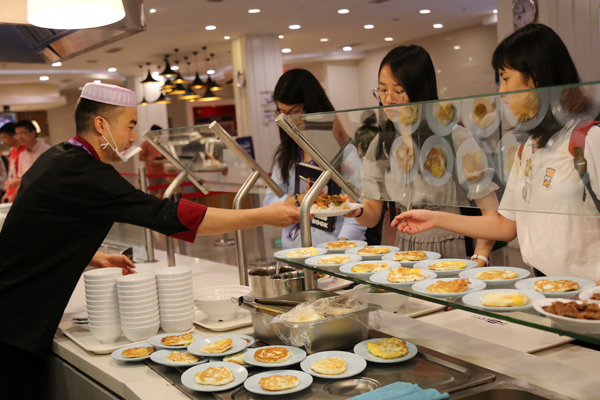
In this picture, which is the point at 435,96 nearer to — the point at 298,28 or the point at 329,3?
the point at 329,3

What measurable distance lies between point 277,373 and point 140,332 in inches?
24.7

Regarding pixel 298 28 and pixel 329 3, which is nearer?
pixel 329 3

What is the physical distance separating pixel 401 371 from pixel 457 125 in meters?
0.62

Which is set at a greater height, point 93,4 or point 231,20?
point 231,20

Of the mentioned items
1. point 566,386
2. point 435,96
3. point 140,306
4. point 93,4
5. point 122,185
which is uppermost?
point 93,4

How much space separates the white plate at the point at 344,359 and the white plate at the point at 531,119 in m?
0.68

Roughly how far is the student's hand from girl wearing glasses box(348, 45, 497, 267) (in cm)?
6

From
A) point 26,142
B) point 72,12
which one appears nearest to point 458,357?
point 72,12

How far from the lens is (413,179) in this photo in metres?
1.53

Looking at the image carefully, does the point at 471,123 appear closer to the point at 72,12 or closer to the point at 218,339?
the point at 218,339

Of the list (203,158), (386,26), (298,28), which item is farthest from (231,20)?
(203,158)

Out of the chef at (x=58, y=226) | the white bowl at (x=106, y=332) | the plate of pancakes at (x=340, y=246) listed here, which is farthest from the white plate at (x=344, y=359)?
the white bowl at (x=106, y=332)

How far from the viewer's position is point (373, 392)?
122 centimetres

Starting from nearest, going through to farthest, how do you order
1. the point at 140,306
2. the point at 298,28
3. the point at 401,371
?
the point at 401,371, the point at 140,306, the point at 298,28
